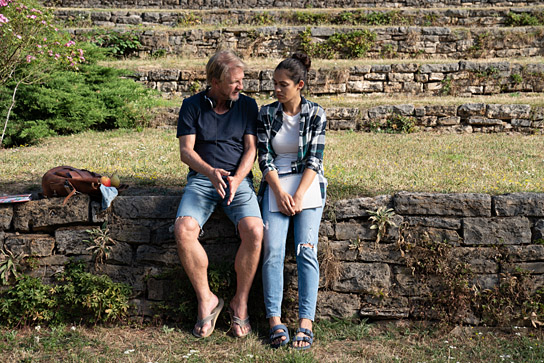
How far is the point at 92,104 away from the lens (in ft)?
27.0

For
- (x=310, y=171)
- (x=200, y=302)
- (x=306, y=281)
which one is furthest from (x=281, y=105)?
(x=200, y=302)

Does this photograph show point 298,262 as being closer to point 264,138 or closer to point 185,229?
point 185,229

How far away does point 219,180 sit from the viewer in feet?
11.9

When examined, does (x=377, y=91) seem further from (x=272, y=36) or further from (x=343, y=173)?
(x=343, y=173)

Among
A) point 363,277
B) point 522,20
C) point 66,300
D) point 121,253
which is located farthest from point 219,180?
point 522,20

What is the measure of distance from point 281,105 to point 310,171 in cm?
57

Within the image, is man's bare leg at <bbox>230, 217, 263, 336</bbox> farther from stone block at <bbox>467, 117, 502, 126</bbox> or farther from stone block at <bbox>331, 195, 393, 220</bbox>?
stone block at <bbox>467, 117, 502, 126</bbox>

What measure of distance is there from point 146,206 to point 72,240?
63cm

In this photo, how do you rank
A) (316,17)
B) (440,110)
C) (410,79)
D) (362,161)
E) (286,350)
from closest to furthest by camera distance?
(286,350), (362,161), (440,110), (410,79), (316,17)

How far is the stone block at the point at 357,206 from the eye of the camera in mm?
3975

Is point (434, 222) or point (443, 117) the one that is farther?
point (443, 117)

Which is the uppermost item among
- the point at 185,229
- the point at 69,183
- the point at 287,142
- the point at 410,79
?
the point at 410,79

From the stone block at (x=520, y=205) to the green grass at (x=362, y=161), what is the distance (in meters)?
0.54

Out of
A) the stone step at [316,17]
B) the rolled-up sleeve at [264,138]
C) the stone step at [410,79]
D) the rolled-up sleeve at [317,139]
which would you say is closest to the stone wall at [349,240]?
the rolled-up sleeve at [317,139]
